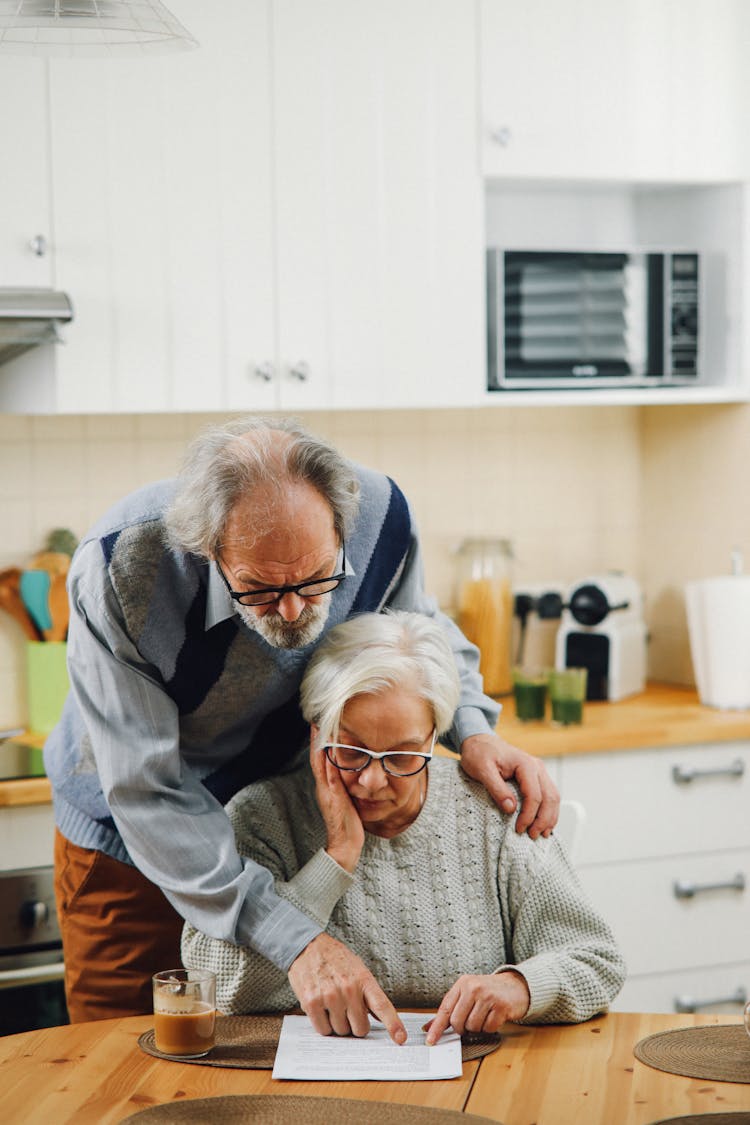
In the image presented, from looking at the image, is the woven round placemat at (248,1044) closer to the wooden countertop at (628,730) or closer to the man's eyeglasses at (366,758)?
the man's eyeglasses at (366,758)

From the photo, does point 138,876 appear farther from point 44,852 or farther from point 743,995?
point 743,995

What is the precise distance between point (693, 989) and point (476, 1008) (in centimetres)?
152

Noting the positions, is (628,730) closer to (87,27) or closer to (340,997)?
(340,997)

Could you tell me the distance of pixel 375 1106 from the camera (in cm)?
153

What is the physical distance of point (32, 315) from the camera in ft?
8.39

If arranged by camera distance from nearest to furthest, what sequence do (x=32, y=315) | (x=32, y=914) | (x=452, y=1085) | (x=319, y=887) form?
1. (x=452, y=1085)
2. (x=319, y=887)
3. (x=32, y=315)
4. (x=32, y=914)

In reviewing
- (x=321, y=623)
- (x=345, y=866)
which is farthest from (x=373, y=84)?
(x=345, y=866)

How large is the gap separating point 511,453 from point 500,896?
1.77 m

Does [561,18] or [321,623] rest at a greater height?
[561,18]

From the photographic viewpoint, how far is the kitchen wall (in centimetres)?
314

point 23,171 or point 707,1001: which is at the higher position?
point 23,171

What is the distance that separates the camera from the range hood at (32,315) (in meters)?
2.56

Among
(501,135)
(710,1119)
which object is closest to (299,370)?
(501,135)

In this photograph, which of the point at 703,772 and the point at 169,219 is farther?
the point at 703,772
